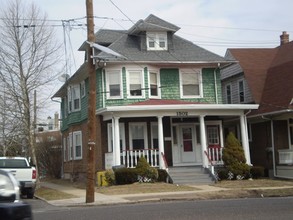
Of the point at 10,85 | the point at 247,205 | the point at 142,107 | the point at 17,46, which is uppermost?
the point at 17,46

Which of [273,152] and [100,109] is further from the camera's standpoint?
[273,152]

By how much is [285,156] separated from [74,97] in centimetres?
1355

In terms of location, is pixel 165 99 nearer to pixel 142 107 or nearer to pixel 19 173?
pixel 142 107

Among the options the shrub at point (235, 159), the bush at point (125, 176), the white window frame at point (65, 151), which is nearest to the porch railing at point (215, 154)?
the shrub at point (235, 159)

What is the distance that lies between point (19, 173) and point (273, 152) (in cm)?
1418

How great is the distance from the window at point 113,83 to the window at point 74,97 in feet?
16.9

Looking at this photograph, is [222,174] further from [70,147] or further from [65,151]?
[65,151]

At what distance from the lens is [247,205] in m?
14.3

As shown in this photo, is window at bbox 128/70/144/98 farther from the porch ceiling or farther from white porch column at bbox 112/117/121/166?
white porch column at bbox 112/117/121/166

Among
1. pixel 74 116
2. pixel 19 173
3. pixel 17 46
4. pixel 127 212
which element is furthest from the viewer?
pixel 74 116

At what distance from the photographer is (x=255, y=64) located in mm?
31891

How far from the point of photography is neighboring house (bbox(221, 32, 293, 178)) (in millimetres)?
26625

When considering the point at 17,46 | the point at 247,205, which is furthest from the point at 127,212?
the point at 17,46

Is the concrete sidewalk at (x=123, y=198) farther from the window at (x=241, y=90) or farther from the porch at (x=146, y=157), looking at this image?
the window at (x=241, y=90)
